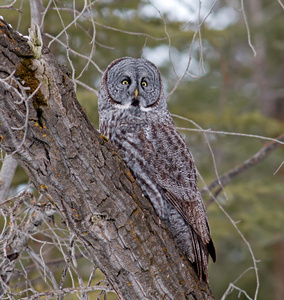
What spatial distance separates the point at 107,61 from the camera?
7.60 m

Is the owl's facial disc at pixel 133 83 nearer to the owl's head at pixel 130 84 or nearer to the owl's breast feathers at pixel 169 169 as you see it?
the owl's head at pixel 130 84

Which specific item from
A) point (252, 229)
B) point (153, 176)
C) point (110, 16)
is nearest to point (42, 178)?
point (153, 176)

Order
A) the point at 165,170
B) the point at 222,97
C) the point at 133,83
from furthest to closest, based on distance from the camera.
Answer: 1. the point at 222,97
2. the point at 133,83
3. the point at 165,170

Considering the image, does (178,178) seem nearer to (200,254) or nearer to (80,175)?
(200,254)

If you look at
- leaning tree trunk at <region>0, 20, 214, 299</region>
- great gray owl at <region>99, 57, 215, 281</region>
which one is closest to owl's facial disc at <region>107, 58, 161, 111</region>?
great gray owl at <region>99, 57, 215, 281</region>

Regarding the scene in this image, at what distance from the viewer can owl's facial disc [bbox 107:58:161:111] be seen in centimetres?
363

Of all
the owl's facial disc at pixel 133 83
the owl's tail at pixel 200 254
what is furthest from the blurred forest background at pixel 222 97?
the owl's tail at pixel 200 254

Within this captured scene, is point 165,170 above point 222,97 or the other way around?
the other way around

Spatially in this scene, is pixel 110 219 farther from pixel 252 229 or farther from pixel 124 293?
pixel 252 229

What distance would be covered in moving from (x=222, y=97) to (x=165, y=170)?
7.91m

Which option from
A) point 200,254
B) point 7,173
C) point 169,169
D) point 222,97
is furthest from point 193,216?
point 222,97

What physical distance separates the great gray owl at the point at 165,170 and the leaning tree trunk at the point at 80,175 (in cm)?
51

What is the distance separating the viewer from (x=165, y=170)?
10.3 feet

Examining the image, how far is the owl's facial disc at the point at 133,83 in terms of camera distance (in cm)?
363
